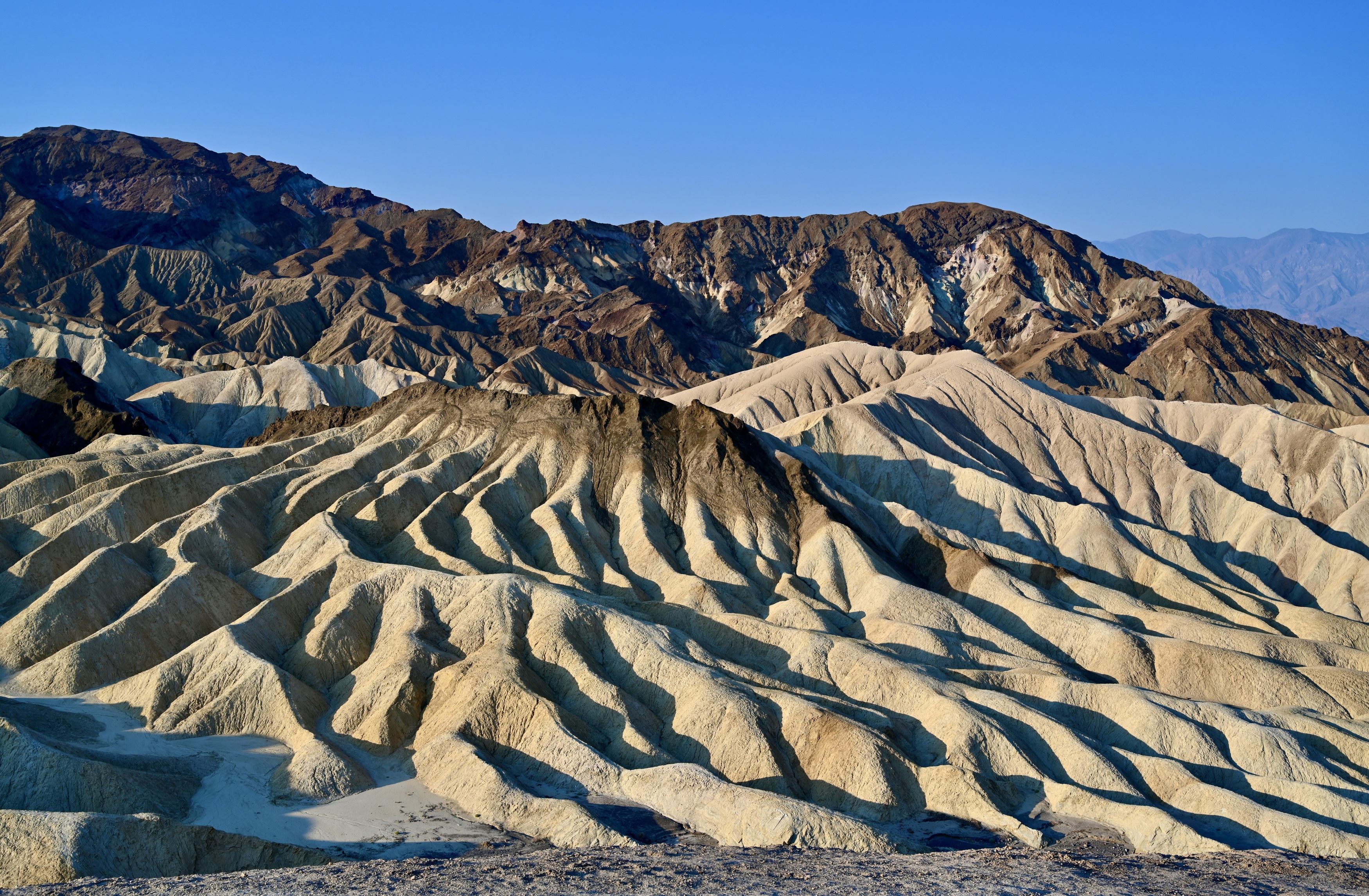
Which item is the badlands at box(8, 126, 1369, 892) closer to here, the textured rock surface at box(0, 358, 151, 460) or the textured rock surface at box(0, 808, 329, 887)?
the textured rock surface at box(0, 808, 329, 887)

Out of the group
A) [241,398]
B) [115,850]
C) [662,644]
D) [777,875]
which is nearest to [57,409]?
[241,398]

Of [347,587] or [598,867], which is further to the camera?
[347,587]

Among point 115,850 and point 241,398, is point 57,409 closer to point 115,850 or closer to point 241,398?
point 241,398

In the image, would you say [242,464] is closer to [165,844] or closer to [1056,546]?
[165,844]

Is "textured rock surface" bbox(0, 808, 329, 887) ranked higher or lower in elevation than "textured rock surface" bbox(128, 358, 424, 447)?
lower

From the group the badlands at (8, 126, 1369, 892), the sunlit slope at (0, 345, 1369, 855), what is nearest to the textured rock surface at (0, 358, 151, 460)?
the badlands at (8, 126, 1369, 892)

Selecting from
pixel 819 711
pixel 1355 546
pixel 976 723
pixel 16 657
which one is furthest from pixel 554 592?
pixel 1355 546
